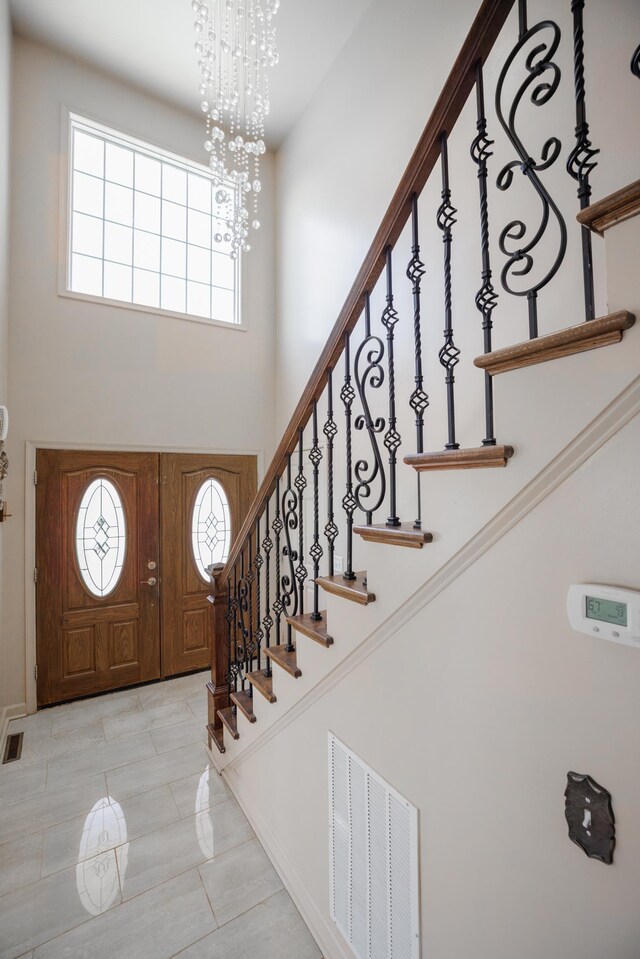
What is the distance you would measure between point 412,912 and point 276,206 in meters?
5.78

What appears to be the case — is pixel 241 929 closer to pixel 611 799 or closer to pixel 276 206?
pixel 611 799

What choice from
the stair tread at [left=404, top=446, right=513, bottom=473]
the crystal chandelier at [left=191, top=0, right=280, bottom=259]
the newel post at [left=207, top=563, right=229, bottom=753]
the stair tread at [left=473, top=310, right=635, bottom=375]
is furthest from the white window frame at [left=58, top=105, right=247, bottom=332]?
the stair tread at [left=473, top=310, right=635, bottom=375]

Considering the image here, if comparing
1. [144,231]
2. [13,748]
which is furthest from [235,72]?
[13,748]

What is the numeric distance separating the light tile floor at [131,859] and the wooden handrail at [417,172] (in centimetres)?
198

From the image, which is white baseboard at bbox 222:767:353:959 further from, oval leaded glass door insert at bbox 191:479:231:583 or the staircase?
oval leaded glass door insert at bbox 191:479:231:583

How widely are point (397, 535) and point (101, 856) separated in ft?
7.62

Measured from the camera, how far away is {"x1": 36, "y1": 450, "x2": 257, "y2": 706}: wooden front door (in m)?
3.65

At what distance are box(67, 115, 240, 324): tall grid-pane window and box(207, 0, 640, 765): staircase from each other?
2193mm

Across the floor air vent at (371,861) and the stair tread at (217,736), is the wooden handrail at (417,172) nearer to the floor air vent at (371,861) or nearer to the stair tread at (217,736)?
the floor air vent at (371,861)

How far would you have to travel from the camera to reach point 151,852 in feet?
7.02

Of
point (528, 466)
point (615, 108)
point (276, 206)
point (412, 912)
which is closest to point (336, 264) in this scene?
point (276, 206)

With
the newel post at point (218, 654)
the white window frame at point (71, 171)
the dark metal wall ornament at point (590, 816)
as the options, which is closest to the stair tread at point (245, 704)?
the newel post at point (218, 654)

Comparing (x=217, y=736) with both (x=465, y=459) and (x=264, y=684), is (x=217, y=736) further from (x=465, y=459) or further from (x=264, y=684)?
(x=465, y=459)

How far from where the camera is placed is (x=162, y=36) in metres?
3.62
